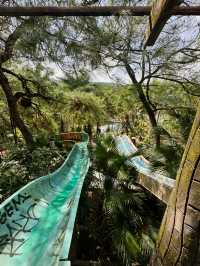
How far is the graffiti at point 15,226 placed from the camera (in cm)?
437

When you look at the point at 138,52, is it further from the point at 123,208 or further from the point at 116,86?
the point at 116,86

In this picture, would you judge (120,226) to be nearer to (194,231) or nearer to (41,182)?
(41,182)

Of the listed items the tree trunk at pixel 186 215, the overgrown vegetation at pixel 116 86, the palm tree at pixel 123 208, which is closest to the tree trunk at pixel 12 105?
the overgrown vegetation at pixel 116 86

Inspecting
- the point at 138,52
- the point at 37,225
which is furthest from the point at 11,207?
the point at 138,52

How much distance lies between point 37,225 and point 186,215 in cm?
431

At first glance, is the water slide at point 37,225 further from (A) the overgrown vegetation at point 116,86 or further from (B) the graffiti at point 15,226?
(A) the overgrown vegetation at point 116,86

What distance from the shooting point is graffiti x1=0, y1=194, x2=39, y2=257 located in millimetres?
4367

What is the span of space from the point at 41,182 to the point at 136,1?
3.89m

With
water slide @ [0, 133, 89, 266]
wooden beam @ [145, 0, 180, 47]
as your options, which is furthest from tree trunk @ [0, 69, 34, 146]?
wooden beam @ [145, 0, 180, 47]

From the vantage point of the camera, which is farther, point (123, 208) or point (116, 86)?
point (116, 86)

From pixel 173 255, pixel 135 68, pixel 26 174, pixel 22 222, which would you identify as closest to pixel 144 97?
pixel 135 68

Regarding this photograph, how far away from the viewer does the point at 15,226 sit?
16.1ft

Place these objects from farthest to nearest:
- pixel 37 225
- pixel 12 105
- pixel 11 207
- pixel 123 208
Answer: pixel 12 105, pixel 123 208, pixel 37 225, pixel 11 207

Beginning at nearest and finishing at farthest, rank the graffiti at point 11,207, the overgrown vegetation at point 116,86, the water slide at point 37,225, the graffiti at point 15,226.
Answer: the water slide at point 37,225 → the graffiti at point 15,226 → the graffiti at point 11,207 → the overgrown vegetation at point 116,86
